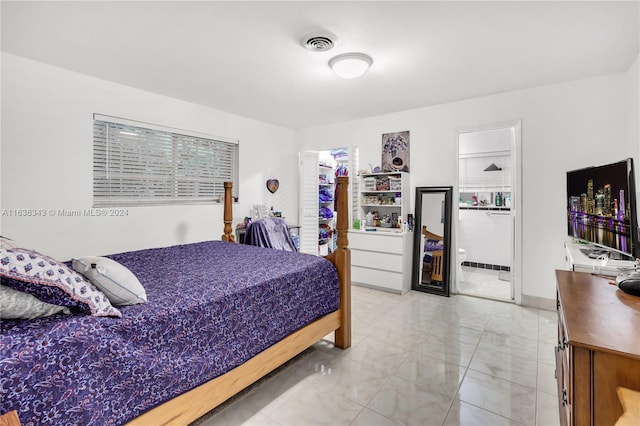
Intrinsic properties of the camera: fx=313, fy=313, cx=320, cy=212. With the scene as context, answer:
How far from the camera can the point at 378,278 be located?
412 centimetres

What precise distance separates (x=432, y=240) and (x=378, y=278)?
0.86 metres

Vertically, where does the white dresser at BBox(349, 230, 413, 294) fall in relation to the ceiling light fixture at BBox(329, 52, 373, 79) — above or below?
below

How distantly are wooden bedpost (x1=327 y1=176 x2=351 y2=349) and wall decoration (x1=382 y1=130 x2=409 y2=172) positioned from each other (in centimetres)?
198

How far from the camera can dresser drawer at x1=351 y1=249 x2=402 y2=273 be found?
3961 millimetres

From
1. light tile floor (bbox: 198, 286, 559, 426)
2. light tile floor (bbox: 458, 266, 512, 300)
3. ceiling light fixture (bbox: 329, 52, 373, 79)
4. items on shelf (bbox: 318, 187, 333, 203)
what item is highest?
ceiling light fixture (bbox: 329, 52, 373, 79)

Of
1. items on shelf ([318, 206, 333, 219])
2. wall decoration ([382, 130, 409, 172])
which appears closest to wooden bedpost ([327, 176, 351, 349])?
wall decoration ([382, 130, 409, 172])

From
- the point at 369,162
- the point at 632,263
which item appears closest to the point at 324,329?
the point at 632,263

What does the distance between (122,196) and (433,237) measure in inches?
145

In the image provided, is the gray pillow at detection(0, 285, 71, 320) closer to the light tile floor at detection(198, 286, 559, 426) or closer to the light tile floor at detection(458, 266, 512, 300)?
the light tile floor at detection(198, 286, 559, 426)

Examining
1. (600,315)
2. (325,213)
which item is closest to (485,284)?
(325,213)

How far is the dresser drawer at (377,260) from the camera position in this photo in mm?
3961

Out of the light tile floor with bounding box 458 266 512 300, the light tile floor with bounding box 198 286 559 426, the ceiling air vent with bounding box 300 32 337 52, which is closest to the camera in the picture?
the light tile floor with bounding box 198 286 559 426

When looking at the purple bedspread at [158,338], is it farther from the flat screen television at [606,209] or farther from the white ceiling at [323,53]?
the flat screen television at [606,209]

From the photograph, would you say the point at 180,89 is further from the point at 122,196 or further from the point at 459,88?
the point at 459,88
